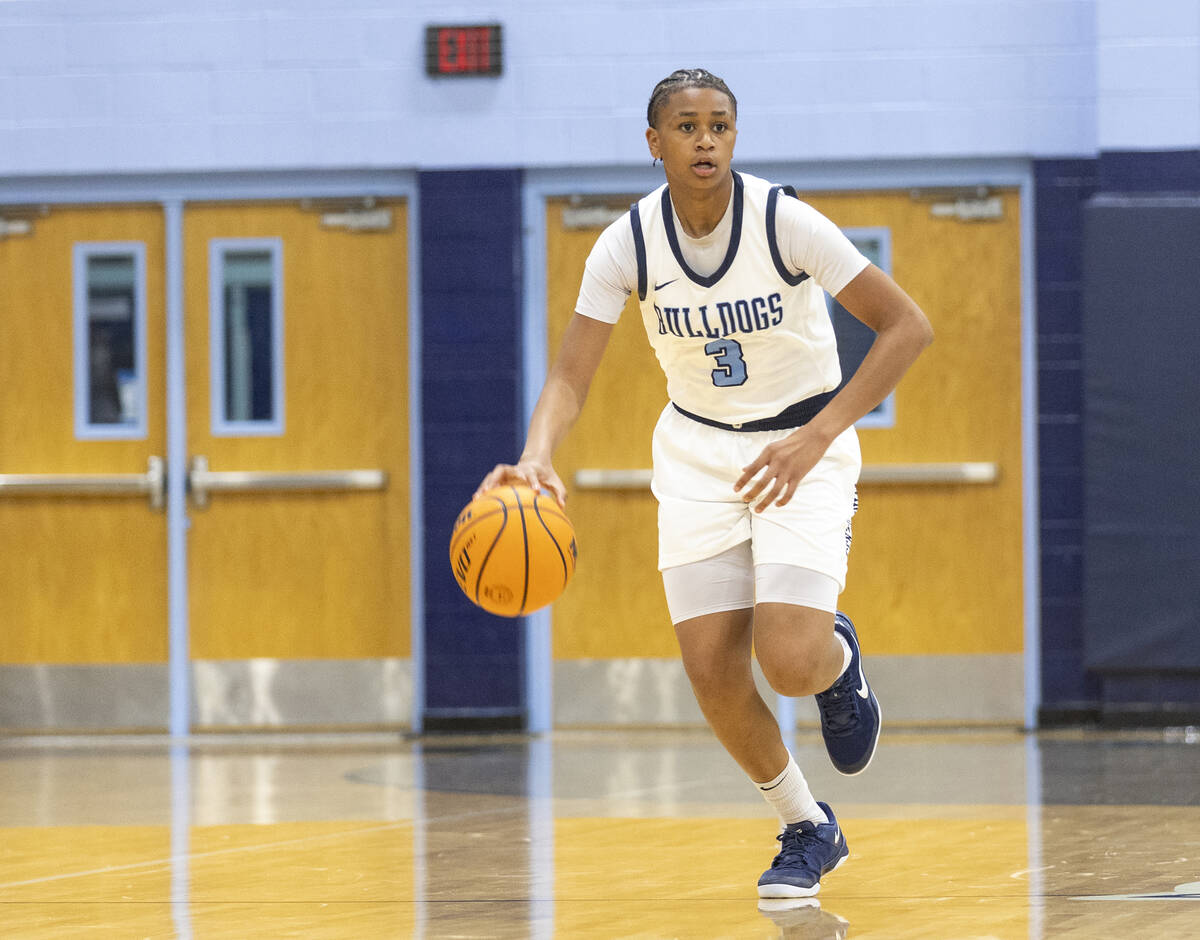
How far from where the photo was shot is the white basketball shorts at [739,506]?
326 centimetres

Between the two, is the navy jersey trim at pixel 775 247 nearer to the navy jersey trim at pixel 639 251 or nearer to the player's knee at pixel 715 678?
the navy jersey trim at pixel 639 251

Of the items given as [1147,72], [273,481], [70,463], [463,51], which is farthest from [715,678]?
[70,463]

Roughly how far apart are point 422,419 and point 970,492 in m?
2.39

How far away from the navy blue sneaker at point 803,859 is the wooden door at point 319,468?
403 cm

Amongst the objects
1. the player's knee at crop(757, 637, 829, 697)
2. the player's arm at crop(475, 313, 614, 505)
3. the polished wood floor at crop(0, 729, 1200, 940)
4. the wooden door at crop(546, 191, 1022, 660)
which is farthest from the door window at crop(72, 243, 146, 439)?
the player's knee at crop(757, 637, 829, 697)

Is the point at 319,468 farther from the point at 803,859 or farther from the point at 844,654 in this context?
the point at 803,859

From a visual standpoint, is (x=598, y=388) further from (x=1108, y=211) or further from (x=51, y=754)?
(x=51, y=754)

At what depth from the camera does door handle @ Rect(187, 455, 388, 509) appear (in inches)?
286

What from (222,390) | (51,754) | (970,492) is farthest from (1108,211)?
(51,754)

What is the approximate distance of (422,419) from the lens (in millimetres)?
7188

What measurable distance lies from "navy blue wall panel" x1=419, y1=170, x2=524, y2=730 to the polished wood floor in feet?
1.04

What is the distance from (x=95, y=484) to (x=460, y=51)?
2.49 metres

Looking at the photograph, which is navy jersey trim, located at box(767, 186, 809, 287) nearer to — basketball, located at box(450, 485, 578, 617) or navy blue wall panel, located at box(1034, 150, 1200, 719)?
basketball, located at box(450, 485, 578, 617)

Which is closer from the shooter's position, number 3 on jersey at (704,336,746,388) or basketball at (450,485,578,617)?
basketball at (450,485,578,617)
